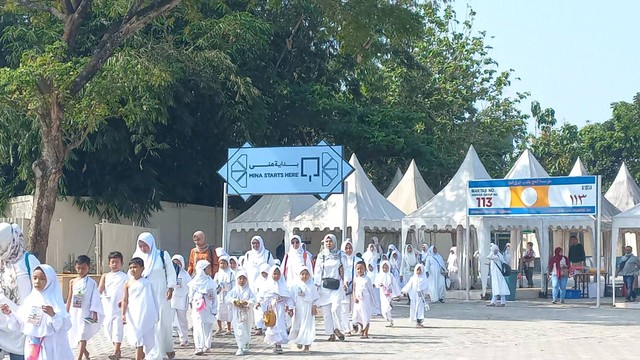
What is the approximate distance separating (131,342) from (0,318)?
3606 mm

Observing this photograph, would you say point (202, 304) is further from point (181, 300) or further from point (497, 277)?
point (497, 277)

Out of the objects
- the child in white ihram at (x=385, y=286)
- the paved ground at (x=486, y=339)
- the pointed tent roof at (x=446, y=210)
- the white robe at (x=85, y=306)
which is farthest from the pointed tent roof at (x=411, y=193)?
the white robe at (x=85, y=306)

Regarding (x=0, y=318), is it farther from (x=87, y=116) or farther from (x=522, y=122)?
(x=522, y=122)

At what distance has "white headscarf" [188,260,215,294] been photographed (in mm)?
15031

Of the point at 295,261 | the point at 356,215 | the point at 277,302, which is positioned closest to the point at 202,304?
the point at 277,302

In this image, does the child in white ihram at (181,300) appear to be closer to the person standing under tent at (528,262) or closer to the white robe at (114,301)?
the white robe at (114,301)

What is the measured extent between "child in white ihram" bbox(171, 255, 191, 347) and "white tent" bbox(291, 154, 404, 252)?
11444mm

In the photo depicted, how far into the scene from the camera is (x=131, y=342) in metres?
12.4

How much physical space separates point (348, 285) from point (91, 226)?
16.0 m

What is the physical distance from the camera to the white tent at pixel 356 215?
2724cm

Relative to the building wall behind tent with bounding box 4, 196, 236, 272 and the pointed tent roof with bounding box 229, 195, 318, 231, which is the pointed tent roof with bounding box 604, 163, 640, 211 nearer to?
the pointed tent roof with bounding box 229, 195, 318, 231

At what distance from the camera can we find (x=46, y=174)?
20141mm

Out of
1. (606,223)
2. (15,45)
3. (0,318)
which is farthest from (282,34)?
(0,318)

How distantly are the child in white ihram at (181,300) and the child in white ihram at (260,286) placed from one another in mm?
1086
